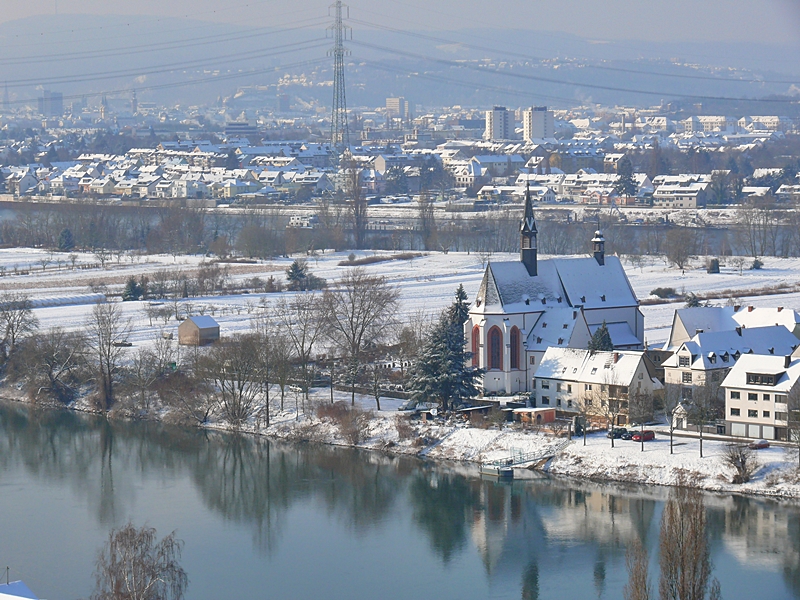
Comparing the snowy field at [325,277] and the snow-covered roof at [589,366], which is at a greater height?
the snowy field at [325,277]

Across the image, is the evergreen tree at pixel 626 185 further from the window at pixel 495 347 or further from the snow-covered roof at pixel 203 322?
the window at pixel 495 347

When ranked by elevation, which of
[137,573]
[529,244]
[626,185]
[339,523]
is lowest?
[339,523]

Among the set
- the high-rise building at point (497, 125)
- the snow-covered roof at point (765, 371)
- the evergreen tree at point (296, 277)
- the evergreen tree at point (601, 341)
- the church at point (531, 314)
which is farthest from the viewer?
the high-rise building at point (497, 125)

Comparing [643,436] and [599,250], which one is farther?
[599,250]

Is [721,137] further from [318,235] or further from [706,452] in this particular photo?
[706,452]

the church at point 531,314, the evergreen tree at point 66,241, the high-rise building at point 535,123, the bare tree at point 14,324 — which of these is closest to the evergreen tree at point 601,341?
the church at point 531,314

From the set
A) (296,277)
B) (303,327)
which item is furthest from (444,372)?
(296,277)

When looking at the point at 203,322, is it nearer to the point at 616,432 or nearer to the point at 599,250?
the point at 599,250
